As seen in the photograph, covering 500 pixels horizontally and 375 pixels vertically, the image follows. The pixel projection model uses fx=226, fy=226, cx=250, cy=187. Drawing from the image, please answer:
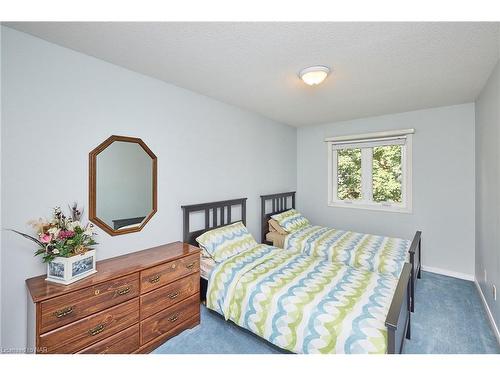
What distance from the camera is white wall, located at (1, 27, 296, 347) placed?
4.93ft

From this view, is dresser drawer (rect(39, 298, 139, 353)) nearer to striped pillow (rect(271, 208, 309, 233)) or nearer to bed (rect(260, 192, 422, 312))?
bed (rect(260, 192, 422, 312))

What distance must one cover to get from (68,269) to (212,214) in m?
1.59

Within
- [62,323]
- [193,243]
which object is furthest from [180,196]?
[62,323]

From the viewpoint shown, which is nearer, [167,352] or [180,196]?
[167,352]

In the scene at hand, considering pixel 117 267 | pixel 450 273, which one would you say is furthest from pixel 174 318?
pixel 450 273

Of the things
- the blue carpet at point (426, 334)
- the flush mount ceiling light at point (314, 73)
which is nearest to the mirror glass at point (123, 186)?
the blue carpet at point (426, 334)

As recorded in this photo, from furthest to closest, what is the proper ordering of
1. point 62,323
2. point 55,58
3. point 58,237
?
point 55,58 < point 58,237 < point 62,323

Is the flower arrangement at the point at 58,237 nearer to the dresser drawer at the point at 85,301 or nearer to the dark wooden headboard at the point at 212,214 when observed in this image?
the dresser drawer at the point at 85,301

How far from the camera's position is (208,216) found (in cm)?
278

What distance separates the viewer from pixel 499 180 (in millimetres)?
2000

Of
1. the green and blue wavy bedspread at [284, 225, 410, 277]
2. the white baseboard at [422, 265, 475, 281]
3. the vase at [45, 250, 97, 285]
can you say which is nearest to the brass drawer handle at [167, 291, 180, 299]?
the vase at [45, 250, 97, 285]
